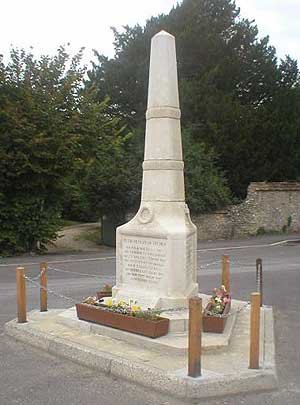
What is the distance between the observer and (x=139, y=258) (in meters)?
7.34

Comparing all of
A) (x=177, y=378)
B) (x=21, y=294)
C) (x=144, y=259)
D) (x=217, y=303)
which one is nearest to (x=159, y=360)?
(x=177, y=378)

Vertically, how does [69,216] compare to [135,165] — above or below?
below

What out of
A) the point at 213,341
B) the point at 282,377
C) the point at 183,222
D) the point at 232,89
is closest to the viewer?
the point at 282,377

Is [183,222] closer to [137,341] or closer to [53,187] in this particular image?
[137,341]

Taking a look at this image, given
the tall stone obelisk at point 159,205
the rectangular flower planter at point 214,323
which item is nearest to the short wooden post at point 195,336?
the rectangular flower planter at point 214,323

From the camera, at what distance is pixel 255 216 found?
2536 cm

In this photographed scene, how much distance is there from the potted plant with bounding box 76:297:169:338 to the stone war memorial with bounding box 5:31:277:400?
1 centimetres

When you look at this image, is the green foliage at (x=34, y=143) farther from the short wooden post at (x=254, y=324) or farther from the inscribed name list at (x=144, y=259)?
the short wooden post at (x=254, y=324)

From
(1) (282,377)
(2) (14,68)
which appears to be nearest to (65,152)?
(2) (14,68)

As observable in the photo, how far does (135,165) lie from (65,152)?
23.3ft

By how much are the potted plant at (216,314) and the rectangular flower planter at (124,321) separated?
554 mm

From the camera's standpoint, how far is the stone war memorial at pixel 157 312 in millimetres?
5629

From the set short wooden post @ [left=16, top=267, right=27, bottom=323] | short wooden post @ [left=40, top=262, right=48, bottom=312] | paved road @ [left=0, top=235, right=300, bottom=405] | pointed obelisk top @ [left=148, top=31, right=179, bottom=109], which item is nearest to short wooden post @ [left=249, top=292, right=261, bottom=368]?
paved road @ [left=0, top=235, right=300, bottom=405]

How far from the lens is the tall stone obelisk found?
23.3 feet
